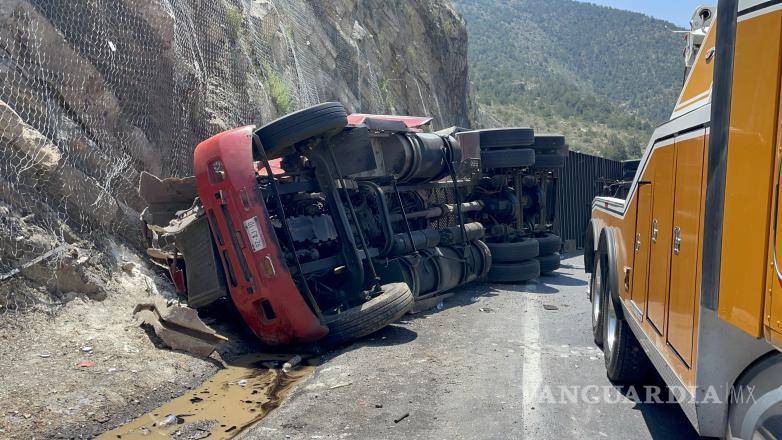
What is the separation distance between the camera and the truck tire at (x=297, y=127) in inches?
251

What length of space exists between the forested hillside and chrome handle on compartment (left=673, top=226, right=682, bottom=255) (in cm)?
4857

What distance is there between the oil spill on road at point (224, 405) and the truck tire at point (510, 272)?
4920 millimetres

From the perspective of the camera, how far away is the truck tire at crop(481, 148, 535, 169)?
10547mm

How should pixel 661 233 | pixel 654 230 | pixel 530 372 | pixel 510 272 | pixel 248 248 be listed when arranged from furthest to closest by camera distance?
pixel 510 272 → pixel 248 248 → pixel 530 372 → pixel 654 230 → pixel 661 233

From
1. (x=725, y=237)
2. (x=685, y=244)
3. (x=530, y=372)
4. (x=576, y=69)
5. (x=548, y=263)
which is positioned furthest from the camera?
(x=576, y=69)

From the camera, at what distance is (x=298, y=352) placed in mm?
6270

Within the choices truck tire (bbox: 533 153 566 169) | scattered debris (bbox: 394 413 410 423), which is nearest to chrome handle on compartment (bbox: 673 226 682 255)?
scattered debris (bbox: 394 413 410 423)

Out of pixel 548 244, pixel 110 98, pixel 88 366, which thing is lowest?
pixel 548 244

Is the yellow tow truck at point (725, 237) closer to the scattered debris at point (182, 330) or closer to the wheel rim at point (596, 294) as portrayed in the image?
the wheel rim at point (596, 294)

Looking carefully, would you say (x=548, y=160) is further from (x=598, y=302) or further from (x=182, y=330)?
(x=182, y=330)

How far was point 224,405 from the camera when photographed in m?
4.91

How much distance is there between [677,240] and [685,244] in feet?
0.62

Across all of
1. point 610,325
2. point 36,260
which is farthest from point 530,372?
point 36,260

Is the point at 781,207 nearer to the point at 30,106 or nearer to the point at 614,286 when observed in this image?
the point at 614,286
